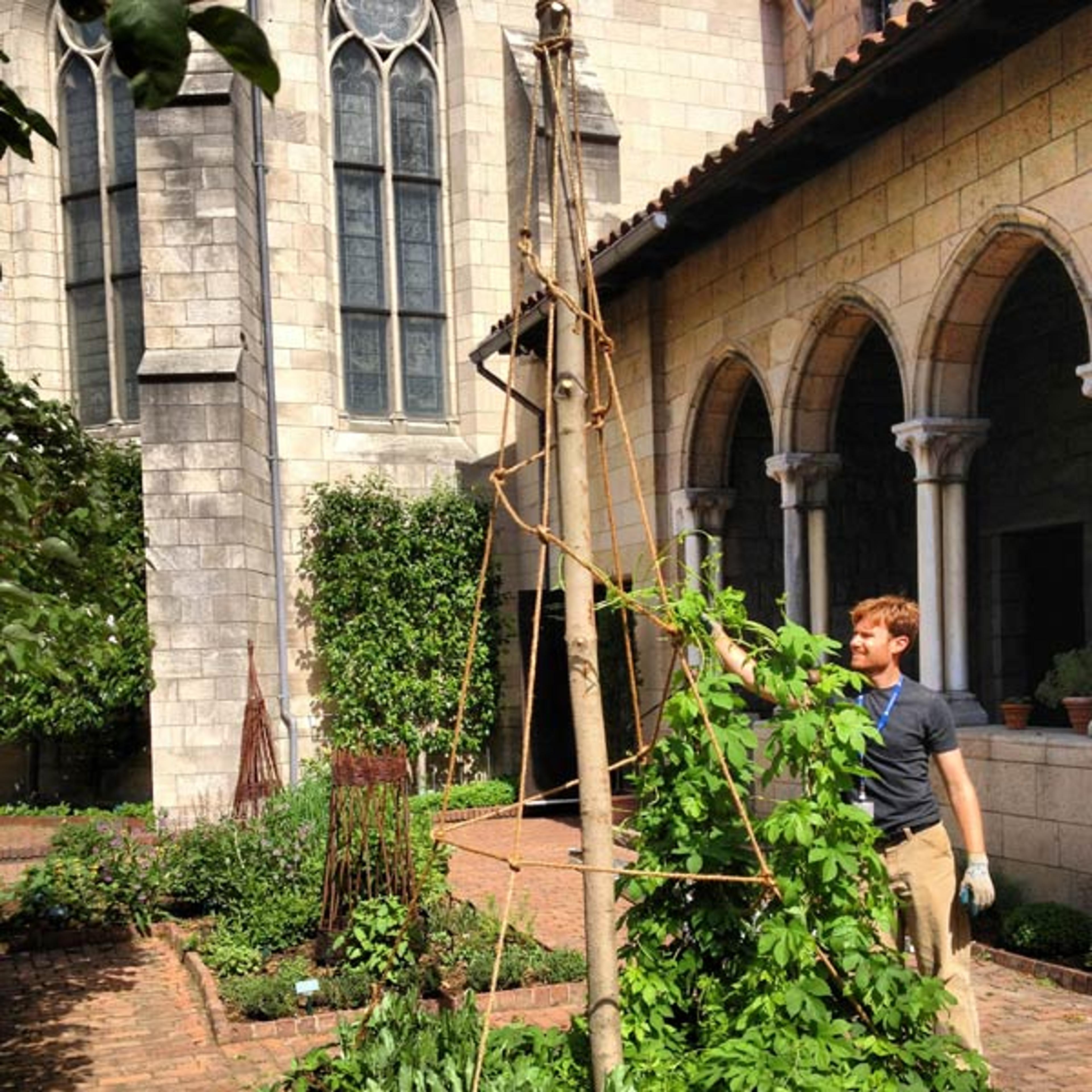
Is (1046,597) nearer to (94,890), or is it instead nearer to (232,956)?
(232,956)

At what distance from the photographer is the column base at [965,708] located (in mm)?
7637

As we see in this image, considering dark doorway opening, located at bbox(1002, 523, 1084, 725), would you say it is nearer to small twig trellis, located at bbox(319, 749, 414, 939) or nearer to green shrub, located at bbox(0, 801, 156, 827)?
small twig trellis, located at bbox(319, 749, 414, 939)

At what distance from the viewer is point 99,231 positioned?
48.0 ft

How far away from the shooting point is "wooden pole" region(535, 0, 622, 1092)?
3225 mm

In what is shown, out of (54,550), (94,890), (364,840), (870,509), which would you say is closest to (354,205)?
(870,509)

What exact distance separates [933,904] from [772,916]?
1.01 metres

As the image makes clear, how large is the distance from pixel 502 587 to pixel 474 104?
561cm

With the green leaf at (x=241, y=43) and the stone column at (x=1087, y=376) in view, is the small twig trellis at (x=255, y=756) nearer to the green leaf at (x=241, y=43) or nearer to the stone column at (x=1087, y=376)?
the stone column at (x=1087, y=376)

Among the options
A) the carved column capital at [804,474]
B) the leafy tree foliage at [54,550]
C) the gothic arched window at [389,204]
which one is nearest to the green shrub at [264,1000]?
the leafy tree foliage at [54,550]

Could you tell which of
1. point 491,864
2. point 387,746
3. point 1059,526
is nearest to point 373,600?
point 387,746

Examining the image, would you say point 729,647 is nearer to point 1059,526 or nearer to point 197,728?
point 1059,526

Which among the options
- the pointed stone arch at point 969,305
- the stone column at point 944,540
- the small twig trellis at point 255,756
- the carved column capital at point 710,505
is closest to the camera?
the pointed stone arch at point 969,305

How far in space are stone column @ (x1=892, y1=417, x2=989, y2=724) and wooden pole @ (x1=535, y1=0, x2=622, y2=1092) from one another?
496 cm

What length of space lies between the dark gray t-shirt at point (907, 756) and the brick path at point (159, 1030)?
131 cm
